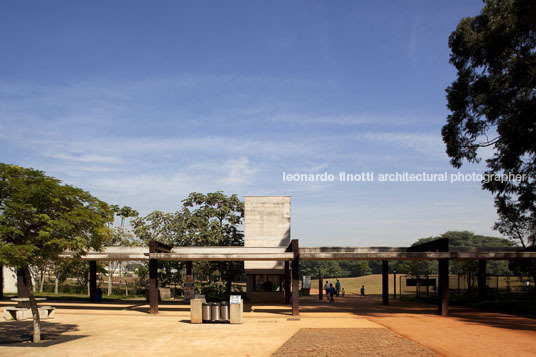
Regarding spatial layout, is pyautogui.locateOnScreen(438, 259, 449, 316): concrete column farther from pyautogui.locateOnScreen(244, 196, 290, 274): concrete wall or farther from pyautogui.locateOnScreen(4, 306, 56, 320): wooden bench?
pyautogui.locateOnScreen(4, 306, 56, 320): wooden bench

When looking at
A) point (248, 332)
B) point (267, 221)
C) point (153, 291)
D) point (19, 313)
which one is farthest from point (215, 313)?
point (267, 221)

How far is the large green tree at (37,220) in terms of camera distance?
46.4 ft

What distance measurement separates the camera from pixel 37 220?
14.7 m

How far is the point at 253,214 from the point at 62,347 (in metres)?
23.2

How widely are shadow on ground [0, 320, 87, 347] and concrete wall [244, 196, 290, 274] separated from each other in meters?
18.5

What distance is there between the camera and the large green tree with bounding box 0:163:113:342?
46.4 feet

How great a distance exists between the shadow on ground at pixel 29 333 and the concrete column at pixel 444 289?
18.5 meters

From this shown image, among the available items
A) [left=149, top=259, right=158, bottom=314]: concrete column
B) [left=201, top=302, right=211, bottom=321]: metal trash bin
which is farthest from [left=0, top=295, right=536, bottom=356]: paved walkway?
[left=201, top=302, right=211, bottom=321]: metal trash bin

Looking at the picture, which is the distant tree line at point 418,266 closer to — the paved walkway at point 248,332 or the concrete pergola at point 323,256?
the concrete pergola at point 323,256

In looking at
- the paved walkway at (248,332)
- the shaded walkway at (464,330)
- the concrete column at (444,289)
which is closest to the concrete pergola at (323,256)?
the concrete column at (444,289)

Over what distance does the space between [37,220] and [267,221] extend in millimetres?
23181

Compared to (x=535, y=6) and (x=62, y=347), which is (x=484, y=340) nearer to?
(x=62, y=347)

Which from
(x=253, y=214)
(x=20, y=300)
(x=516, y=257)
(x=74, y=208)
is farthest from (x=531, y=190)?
(x=20, y=300)

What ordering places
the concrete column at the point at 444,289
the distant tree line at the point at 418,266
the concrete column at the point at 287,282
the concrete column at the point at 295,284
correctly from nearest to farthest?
the concrete column at the point at 295,284
the concrete column at the point at 444,289
the concrete column at the point at 287,282
the distant tree line at the point at 418,266
